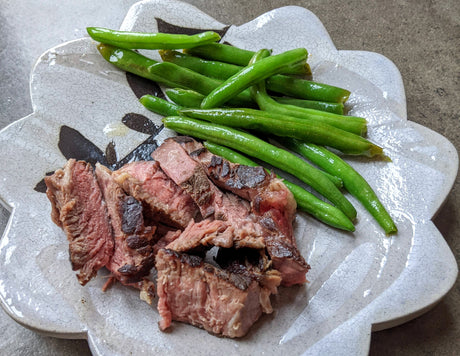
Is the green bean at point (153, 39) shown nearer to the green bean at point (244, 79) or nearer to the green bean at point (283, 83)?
the green bean at point (283, 83)

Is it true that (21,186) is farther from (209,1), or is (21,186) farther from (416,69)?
(416,69)

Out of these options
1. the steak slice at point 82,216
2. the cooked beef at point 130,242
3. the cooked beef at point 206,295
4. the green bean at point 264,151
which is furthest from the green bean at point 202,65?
the cooked beef at point 206,295

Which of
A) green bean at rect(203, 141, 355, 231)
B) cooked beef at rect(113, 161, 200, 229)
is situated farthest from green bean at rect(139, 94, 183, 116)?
green bean at rect(203, 141, 355, 231)

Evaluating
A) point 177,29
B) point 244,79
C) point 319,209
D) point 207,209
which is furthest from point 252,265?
point 177,29

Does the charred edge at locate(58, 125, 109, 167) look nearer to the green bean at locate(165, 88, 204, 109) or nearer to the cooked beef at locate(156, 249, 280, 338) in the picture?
the green bean at locate(165, 88, 204, 109)

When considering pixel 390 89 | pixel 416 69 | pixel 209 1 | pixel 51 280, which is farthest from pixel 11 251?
pixel 416 69

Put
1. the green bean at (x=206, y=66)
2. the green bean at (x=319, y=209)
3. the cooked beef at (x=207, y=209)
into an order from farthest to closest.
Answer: the green bean at (x=206, y=66) < the green bean at (x=319, y=209) < the cooked beef at (x=207, y=209)

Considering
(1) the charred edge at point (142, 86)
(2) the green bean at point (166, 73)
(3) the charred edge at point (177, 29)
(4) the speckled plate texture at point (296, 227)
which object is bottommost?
(4) the speckled plate texture at point (296, 227)
